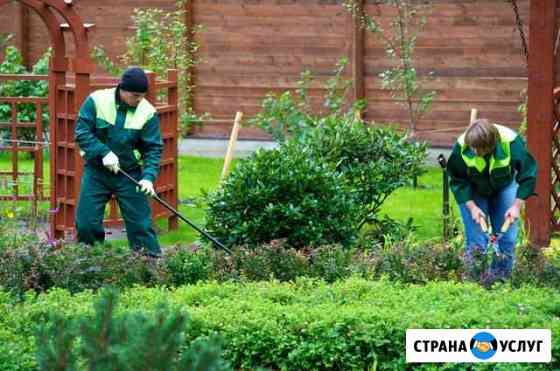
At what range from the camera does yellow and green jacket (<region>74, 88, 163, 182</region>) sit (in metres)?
9.23

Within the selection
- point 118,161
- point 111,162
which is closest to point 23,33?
point 118,161

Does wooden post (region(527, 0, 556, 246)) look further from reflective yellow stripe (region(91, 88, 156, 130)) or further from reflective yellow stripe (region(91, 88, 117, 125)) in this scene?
reflective yellow stripe (region(91, 88, 117, 125))

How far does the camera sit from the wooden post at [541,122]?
1030 cm

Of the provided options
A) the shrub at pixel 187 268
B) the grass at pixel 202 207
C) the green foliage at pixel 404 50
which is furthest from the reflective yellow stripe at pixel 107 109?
the green foliage at pixel 404 50

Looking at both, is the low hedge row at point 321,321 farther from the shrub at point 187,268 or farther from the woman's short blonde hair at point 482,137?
the woman's short blonde hair at point 482,137

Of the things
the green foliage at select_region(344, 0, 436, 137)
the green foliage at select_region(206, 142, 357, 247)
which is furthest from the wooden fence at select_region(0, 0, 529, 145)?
the green foliage at select_region(206, 142, 357, 247)

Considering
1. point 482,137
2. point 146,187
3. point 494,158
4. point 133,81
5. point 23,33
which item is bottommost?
point 146,187

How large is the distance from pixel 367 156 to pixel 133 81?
2844 mm

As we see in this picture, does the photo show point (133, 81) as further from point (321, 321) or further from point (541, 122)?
point (541, 122)

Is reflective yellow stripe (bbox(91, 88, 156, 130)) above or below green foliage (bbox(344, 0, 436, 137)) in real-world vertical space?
below

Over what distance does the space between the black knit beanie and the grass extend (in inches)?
82.7

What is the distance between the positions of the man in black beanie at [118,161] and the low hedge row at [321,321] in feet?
7.20

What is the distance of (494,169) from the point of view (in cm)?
850

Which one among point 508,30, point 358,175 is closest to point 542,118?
point 358,175
